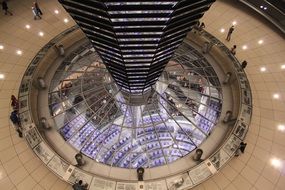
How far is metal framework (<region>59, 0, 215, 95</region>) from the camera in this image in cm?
1041

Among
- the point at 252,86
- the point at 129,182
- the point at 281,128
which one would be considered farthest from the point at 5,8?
the point at 281,128

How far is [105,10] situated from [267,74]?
596 inches

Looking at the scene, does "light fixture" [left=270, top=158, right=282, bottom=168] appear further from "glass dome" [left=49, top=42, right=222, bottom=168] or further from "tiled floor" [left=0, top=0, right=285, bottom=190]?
"glass dome" [left=49, top=42, right=222, bottom=168]

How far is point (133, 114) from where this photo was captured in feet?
65.1

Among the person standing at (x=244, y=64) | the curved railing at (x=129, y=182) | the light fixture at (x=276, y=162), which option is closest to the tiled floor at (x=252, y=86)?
the light fixture at (x=276, y=162)

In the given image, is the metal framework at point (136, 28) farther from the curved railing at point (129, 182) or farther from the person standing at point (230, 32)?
the person standing at point (230, 32)

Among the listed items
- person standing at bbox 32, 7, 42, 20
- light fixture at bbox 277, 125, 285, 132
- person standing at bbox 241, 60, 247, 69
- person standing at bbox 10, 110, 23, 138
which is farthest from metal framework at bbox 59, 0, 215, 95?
person standing at bbox 32, 7, 42, 20

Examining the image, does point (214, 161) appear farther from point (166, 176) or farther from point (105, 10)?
point (105, 10)

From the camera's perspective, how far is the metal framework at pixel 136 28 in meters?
10.4

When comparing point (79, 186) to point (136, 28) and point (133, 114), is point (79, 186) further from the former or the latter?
point (136, 28)

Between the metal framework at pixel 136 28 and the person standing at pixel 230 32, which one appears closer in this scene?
the metal framework at pixel 136 28

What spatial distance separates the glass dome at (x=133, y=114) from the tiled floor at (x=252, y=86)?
105 inches

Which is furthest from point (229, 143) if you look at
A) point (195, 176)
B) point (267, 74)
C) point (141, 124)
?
point (267, 74)

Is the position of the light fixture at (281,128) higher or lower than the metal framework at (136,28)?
lower
